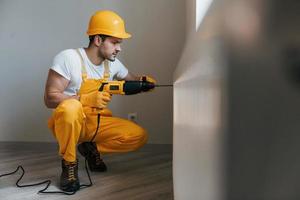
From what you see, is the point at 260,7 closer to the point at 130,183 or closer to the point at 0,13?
the point at 130,183

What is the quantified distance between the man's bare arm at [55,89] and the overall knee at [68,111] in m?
0.11

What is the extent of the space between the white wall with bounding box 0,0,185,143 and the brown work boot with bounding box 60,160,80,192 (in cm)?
103

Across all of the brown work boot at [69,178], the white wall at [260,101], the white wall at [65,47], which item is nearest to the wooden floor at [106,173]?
the brown work boot at [69,178]

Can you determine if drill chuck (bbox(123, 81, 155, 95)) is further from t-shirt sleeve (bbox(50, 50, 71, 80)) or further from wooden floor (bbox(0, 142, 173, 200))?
wooden floor (bbox(0, 142, 173, 200))

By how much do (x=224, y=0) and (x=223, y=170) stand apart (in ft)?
0.34

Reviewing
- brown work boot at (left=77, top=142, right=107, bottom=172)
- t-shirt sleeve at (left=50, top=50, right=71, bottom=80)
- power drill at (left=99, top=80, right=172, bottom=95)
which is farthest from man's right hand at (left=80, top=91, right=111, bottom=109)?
brown work boot at (left=77, top=142, right=107, bottom=172)

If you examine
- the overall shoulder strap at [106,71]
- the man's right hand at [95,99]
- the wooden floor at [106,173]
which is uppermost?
the overall shoulder strap at [106,71]

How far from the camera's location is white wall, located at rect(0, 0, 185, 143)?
274 centimetres

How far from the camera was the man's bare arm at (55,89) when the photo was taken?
1.95 m

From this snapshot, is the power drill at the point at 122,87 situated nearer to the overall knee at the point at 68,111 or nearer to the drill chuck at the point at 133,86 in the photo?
the drill chuck at the point at 133,86

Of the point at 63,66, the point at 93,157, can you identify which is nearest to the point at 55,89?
the point at 63,66

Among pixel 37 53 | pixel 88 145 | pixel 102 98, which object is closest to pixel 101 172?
pixel 88 145

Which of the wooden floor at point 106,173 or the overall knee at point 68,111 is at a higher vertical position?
the overall knee at point 68,111

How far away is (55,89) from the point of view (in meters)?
1.98
